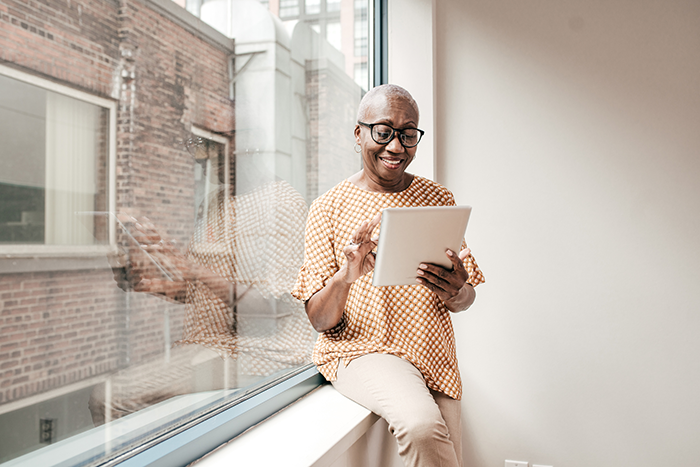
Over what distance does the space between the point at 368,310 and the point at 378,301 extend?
4 cm

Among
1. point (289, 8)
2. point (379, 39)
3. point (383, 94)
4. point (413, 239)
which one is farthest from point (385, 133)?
point (379, 39)

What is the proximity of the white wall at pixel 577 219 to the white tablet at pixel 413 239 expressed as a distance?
3.69 feet

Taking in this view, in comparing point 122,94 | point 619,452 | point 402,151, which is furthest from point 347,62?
point 619,452

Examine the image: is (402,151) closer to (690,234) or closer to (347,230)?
(347,230)

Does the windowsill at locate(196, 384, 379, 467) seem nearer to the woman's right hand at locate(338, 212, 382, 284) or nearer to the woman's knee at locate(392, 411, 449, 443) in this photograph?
the woman's knee at locate(392, 411, 449, 443)

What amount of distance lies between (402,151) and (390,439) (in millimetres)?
942

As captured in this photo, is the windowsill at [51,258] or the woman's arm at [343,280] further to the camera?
the woman's arm at [343,280]

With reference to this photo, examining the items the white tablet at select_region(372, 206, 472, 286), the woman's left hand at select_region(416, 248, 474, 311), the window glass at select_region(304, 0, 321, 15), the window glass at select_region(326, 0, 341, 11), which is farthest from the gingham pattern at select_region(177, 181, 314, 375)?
the window glass at select_region(326, 0, 341, 11)

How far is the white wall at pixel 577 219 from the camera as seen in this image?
6.88 ft

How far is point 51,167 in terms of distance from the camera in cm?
79

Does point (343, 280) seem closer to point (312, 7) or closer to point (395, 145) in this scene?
point (395, 145)

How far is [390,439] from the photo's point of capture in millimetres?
1572

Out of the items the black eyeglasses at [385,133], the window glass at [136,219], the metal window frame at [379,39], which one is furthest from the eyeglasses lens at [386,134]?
the metal window frame at [379,39]

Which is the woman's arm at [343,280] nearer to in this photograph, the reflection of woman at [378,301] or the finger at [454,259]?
the reflection of woman at [378,301]
